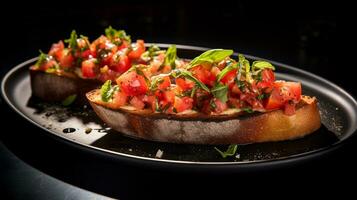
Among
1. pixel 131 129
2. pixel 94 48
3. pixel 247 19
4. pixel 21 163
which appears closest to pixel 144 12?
pixel 247 19

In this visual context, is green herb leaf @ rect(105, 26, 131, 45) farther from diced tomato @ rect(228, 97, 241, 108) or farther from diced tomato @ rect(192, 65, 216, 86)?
diced tomato @ rect(228, 97, 241, 108)

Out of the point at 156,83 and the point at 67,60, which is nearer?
the point at 156,83

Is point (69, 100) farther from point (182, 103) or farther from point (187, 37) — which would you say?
point (187, 37)

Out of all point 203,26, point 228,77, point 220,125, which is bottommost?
point 203,26

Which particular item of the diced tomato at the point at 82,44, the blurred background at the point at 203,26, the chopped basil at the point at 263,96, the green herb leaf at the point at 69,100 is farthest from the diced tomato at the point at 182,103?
the blurred background at the point at 203,26

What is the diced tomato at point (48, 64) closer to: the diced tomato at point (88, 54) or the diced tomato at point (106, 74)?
the diced tomato at point (88, 54)

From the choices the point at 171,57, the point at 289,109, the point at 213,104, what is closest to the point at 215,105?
the point at 213,104

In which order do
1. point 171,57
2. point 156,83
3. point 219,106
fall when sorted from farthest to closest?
point 171,57, point 156,83, point 219,106

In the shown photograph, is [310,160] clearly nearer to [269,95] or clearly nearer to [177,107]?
[269,95]
